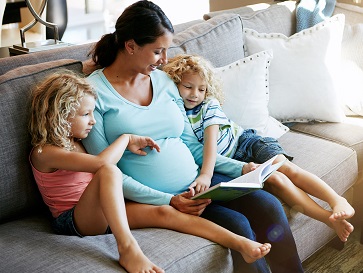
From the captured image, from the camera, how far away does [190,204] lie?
189cm

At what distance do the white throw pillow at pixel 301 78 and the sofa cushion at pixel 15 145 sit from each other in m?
1.17

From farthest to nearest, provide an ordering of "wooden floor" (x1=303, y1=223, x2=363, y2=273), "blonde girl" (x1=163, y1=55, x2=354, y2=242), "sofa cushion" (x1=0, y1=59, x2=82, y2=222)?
"wooden floor" (x1=303, y1=223, x2=363, y2=273), "blonde girl" (x1=163, y1=55, x2=354, y2=242), "sofa cushion" (x1=0, y1=59, x2=82, y2=222)

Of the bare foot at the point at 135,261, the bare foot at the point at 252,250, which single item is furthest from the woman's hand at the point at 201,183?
the bare foot at the point at 135,261

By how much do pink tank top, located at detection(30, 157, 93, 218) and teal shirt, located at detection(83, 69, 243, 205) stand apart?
0.12m

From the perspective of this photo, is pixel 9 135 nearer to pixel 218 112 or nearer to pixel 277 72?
pixel 218 112

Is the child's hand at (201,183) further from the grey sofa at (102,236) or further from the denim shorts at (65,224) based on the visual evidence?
the denim shorts at (65,224)

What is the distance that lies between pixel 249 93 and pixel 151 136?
65 centimetres

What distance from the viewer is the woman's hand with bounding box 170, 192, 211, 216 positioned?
189 cm

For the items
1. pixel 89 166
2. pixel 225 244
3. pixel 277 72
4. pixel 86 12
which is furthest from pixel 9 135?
pixel 86 12

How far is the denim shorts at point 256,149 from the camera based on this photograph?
2.26 m

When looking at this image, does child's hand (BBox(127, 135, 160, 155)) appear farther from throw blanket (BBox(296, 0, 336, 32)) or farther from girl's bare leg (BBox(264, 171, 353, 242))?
throw blanket (BBox(296, 0, 336, 32))

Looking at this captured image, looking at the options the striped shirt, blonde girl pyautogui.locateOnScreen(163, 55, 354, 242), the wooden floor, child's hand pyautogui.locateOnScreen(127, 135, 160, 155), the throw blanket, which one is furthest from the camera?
the throw blanket

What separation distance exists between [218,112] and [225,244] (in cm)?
58

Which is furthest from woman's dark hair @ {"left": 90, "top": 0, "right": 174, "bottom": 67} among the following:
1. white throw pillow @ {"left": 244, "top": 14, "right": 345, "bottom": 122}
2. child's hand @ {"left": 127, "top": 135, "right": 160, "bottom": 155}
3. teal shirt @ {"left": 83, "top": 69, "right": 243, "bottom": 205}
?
white throw pillow @ {"left": 244, "top": 14, "right": 345, "bottom": 122}
